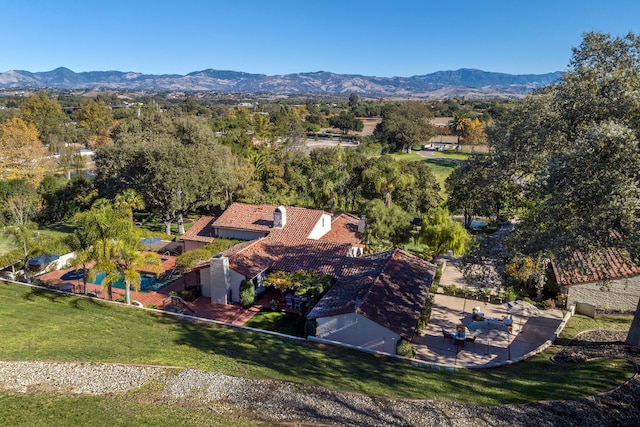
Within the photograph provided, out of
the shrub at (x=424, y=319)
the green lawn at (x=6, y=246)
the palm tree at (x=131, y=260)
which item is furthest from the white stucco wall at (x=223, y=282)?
the green lawn at (x=6, y=246)

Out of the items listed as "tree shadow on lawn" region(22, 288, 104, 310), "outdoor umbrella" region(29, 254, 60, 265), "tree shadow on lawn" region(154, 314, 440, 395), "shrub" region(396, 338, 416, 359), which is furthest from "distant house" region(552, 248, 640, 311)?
"outdoor umbrella" region(29, 254, 60, 265)

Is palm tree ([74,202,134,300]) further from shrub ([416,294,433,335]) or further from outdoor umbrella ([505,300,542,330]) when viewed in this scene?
outdoor umbrella ([505,300,542,330])

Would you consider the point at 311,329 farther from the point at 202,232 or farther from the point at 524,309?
the point at 202,232

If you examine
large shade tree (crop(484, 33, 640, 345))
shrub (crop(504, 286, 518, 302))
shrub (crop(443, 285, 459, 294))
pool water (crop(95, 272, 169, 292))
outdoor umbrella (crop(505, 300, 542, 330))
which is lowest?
pool water (crop(95, 272, 169, 292))

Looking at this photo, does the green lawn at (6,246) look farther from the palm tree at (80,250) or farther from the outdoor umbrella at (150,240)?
the palm tree at (80,250)

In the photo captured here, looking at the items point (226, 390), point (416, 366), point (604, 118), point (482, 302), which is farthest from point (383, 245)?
point (226, 390)

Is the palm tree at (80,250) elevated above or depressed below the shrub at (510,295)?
above
